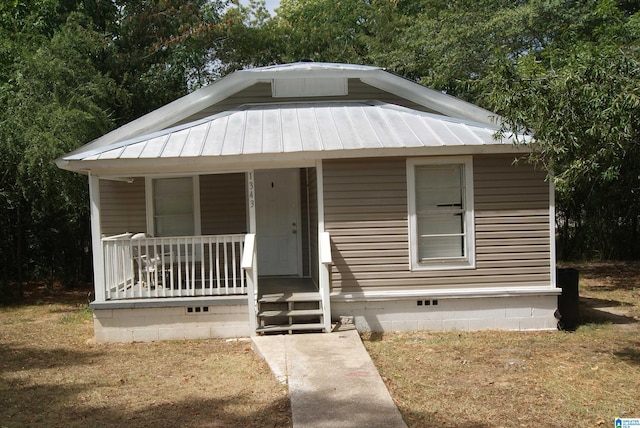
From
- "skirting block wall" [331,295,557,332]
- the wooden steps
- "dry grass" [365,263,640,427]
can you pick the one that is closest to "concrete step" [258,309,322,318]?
the wooden steps

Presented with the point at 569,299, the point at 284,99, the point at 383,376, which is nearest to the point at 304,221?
the point at 284,99

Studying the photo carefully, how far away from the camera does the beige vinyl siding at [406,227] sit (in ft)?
29.9

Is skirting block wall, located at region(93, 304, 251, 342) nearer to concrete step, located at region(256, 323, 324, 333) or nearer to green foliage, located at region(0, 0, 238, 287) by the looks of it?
concrete step, located at region(256, 323, 324, 333)

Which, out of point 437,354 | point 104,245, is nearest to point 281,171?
point 104,245

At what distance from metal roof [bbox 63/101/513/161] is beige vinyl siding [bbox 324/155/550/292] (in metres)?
0.38

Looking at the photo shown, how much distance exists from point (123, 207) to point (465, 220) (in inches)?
241

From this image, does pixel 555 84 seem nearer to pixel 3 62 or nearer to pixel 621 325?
pixel 621 325

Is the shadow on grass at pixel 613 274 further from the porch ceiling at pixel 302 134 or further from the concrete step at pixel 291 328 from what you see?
the concrete step at pixel 291 328

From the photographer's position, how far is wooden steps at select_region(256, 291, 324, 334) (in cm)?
875

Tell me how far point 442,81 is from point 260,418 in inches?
539

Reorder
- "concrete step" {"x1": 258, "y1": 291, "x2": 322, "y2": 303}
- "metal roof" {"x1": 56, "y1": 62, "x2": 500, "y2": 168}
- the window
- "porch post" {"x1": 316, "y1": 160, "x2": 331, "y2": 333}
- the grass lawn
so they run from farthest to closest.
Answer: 1. the window
2. "metal roof" {"x1": 56, "y1": 62, "x2": 500, "y2": 168}
3. "concrete step" {"x1": 258, "y1": 291, "x2": 322, "y2": 303}
4. "porch post" {"x1": 316, "y1": 160, "x2": 331, "y2": 333}
5. the grass lawn

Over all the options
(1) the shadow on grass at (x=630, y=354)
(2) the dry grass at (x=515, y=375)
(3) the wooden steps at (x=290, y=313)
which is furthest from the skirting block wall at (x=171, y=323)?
(1) the shadow on grass at (x=630, y=354)

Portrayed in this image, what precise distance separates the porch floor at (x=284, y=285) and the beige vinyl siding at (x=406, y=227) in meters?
1.05

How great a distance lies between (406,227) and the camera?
9.16 meters
